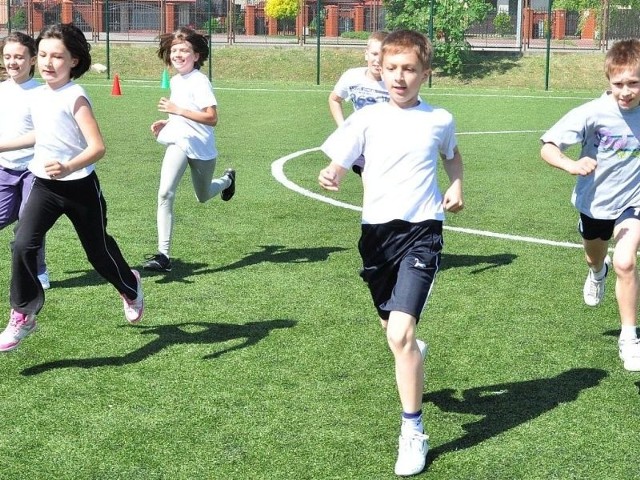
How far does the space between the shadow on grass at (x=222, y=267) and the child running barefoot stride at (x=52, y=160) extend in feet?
6.60

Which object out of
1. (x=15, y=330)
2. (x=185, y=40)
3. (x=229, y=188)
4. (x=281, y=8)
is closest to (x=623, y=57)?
(x=15, y=330)

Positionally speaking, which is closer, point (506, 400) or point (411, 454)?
point (411, 454)

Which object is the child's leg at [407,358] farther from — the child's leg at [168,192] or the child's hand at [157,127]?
the child's hand at [157,127]

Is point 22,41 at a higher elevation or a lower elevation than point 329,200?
higher

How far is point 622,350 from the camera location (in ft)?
20.2

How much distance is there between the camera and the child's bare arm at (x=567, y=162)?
18.6ft

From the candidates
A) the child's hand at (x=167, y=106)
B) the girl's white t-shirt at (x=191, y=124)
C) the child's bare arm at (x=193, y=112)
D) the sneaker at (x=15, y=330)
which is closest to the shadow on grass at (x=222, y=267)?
the girl's white t-shirt at (x=191, y=124)

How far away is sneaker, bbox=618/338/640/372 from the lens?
608 cm

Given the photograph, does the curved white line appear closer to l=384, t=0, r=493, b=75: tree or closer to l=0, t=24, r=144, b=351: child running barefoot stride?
l=0, t=24, r=144, b=351: child running barefoot stride

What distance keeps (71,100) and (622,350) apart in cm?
349

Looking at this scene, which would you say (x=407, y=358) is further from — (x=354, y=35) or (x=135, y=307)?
(x=354, y=35)

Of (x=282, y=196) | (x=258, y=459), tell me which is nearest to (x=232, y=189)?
(x=282, y=196)

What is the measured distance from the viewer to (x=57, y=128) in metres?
6.29

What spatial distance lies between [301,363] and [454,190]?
68.1 inches
